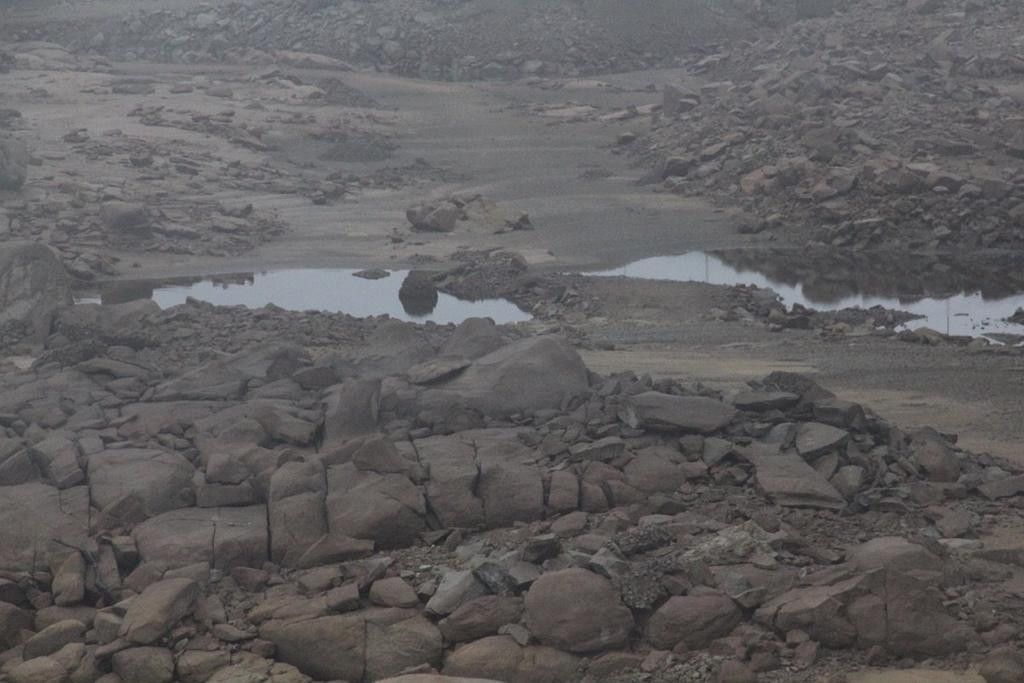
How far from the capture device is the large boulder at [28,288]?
14211 mm

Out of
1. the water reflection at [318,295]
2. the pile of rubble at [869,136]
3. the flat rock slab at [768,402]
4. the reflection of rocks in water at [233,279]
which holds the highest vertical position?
the flat rock slab at [768,402]

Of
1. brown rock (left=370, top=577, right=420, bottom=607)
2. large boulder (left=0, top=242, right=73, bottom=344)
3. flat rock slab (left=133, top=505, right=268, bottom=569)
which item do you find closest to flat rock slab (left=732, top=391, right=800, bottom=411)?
brown rock (left=370, top=577, right=420, bottom=607)

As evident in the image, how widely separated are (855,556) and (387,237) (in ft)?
49.9

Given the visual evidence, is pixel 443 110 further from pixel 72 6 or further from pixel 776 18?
pixel 72 6

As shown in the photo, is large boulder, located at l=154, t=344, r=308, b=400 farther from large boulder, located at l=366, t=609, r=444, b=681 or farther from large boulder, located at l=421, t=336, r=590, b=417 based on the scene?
large boulder, located at l=366, t=609, r=444, b=681

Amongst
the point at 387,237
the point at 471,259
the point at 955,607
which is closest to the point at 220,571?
the point at 955,607

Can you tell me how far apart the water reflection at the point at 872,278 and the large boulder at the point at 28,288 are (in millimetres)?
7197

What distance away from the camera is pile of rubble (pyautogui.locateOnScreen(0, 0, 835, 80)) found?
40.2 metres

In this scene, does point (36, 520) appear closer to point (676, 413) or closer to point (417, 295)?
point (676, 413)

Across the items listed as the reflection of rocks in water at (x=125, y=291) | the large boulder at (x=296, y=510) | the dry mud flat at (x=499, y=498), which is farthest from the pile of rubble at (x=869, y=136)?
the large boulder at (x=296, y=510)

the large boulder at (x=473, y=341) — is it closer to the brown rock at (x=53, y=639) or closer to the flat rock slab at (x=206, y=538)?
the flat rock slab at (x=206, y=538)

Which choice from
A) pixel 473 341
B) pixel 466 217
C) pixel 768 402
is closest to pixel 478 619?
pixel 768 402

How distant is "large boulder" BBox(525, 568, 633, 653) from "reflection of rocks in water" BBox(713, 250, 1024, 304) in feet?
38.6

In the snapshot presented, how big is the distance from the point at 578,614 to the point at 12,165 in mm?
17768
